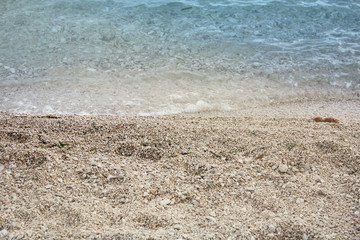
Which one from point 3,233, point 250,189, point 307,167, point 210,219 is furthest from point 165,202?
point 307,167

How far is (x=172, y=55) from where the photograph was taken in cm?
571

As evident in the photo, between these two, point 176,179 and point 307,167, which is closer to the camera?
point 176,179

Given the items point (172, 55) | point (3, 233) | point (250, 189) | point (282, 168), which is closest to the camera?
point (3, 233)

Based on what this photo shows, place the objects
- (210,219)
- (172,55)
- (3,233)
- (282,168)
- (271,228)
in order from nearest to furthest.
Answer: (3,233)
(271,228)
(210,219)
(282,168)
(172,55)

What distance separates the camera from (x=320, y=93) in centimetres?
471

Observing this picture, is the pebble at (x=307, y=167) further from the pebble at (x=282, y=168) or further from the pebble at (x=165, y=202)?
the pebble at (x=165, y=202)

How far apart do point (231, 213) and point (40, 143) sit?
1919mm

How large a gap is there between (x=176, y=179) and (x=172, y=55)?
3619 mm

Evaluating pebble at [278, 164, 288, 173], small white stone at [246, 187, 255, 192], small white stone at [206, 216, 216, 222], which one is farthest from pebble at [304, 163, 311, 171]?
small white stone at [206, 216, 216, 222]

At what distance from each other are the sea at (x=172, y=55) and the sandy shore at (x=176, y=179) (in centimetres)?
92

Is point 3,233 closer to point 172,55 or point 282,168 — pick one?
point 282,168

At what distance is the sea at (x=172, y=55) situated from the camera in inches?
175

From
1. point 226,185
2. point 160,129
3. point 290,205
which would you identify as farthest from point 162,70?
point 290,205

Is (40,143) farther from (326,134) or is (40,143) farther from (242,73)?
(242,73)
